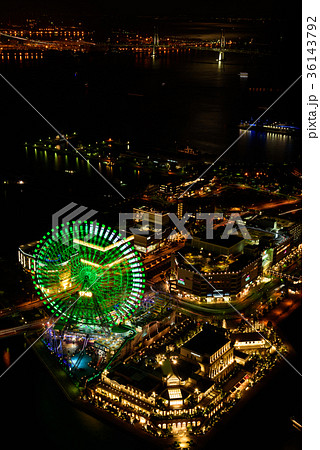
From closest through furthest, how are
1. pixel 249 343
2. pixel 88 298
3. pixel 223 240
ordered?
pixel 88 298 → pixel 249 343 → pixel 223 240

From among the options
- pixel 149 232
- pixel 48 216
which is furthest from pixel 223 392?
pixel 48 216

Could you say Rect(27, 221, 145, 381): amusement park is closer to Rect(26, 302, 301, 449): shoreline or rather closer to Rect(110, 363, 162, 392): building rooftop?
Rect(26, 302, 301, 449): shoreline

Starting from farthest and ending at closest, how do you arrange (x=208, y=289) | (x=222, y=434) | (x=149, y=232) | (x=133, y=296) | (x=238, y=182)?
(x=238, y=182) → (x=149, y=232) → (x=208, y=289) → (x=133, y=296) → (x=222, y=434)

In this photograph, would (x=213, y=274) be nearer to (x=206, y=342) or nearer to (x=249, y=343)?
(x=249, y=343)

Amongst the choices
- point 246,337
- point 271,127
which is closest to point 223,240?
point 246,337

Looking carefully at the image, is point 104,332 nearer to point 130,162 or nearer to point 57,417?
point 57,417

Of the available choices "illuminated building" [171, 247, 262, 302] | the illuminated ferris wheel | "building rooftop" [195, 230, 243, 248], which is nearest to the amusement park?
the illuminated ferris wheel

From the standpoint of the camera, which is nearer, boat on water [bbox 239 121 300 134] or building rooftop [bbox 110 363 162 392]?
building rooftop [bbox 110 363 162 392]

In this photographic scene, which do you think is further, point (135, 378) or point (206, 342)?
point (206, 342)
